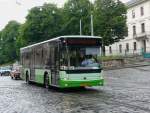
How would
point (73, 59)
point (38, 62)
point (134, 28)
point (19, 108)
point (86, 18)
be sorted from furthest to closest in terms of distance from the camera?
point (134, 28) < point (86, 18) < point (38, 62) < point (73, 59) < point (19, 108)

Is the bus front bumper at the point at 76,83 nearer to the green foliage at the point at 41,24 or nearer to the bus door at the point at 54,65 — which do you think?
the bus door at the point at 54,65

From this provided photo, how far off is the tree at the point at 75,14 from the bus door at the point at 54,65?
171ft

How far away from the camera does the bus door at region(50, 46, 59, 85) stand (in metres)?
22.4

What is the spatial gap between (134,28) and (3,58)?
169 ft

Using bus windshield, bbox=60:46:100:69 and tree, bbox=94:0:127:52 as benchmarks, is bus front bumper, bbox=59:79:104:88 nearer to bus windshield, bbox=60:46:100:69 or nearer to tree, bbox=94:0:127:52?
bus windshield, bbox=60:46:100:69

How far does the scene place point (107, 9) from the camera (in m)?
65.8

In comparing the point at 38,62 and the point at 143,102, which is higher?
the point at 38,62

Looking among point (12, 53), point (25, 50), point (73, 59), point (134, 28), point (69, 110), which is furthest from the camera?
point (12, 53)

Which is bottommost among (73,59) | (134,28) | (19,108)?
(19,108)

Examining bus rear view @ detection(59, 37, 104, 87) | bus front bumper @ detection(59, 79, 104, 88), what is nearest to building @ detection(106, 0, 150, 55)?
bus rear view @ detection(59, 37, 104, 87)

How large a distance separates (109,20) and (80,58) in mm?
44222

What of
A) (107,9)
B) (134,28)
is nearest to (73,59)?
(107,9)

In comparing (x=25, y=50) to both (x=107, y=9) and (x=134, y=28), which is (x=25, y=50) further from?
(x=134, y=28)

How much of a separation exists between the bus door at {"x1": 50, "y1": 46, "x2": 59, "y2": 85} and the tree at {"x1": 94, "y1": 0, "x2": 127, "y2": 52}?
134ft
